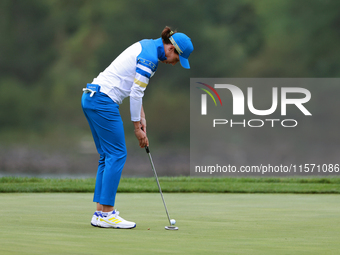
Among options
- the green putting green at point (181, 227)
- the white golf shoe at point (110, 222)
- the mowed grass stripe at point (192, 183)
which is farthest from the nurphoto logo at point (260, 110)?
the white golf shoe at point (110, 222)

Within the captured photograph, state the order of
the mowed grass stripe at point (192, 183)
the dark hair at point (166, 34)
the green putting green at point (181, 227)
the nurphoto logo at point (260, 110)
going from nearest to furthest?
the green putting green at point (181, 227) < the dark hair at point (166, 34) < the mowed grass stripe at point (192, 183) < the nurphoto logo at point (260, 110)

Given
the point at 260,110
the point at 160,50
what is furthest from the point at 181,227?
the point at 260,110

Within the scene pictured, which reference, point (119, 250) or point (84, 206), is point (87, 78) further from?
point (119, 250)

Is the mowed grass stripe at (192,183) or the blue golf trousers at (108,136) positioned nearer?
the blue golf trousers at (108,136)

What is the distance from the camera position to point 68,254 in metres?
2.56

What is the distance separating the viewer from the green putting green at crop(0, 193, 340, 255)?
283 centimetres

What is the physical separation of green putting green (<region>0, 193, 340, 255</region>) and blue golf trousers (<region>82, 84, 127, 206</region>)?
0.35 m

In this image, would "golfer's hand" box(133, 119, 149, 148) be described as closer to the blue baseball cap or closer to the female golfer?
the female golfer

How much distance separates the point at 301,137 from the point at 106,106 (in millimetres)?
6453

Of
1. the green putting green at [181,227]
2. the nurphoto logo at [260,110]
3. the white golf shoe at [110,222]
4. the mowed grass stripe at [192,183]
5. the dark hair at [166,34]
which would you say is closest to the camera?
the green putting green at [181,227]

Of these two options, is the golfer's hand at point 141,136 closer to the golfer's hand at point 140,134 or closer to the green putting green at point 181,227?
the golfer's hand at point 140,134

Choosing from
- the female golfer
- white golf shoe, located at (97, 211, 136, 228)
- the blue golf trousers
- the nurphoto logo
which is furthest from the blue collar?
the nurphoto logo

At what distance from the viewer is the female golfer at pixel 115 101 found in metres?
3.92

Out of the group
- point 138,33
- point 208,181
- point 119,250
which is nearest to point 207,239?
point 119,250
